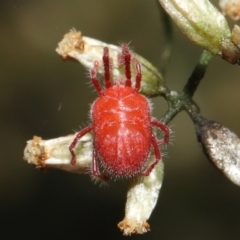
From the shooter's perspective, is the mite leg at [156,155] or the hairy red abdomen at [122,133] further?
the mite leg at [156,155]

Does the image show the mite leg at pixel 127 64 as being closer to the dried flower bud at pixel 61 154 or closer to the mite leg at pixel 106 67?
the mite leg at pixel 106 67

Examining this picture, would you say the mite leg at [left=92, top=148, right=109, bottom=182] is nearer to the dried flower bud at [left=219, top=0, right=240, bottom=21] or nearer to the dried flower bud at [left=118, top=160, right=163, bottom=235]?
the dried flower bud at [left=118, top=160, right=163, bottom=235]

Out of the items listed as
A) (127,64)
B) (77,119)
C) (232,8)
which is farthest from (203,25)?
(77,119)

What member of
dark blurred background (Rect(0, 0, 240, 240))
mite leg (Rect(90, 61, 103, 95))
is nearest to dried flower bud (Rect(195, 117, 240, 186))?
mite leg (Rect(90, 61, 103, 95))

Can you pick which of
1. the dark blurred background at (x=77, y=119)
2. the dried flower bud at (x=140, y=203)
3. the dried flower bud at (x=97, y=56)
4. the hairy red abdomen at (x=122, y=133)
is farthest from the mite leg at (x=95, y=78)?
the dark blurred background at (x=77, y=119)

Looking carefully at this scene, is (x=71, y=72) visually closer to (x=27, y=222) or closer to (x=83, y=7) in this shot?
(x=83, y=7)

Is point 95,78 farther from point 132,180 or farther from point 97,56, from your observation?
point 132,180
